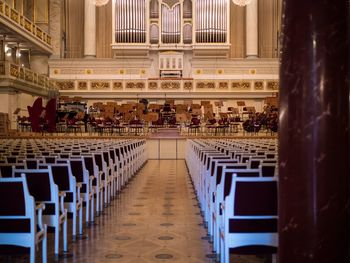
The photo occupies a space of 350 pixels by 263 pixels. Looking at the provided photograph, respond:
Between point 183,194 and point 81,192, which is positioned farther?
point 183,194

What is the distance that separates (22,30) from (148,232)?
18.1 metres

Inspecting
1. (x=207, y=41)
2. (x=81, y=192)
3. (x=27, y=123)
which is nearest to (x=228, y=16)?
(x=207, y=41)

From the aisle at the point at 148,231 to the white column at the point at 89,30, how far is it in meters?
18.4

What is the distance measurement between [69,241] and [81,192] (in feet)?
3.00

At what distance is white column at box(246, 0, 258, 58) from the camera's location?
26.6 meters

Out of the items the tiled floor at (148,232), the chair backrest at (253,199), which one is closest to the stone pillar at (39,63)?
the tiled floor at (148,232)

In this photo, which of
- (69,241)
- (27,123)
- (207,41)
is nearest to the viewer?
(69,241)

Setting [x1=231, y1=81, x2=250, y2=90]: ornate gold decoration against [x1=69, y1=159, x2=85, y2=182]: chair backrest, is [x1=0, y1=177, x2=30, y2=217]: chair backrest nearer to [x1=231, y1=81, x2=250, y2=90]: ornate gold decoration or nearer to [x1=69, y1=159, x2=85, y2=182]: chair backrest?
[x1=69, y1=159, x2=85, y2=182]: chair backrest

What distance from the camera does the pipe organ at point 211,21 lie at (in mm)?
26094

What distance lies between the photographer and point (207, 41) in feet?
85.5

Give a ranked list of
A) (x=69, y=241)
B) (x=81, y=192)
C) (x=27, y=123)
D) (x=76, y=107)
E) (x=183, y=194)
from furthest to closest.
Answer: (x=76, y=107), (x=27, y=123), (x=183, y=194), (x=81, y=192), (x=69, y=241)

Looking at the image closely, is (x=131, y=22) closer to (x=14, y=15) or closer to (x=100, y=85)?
(x=100, y=85)

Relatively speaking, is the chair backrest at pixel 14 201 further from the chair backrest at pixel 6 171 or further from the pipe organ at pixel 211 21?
the pipe organ at pixel 211 21

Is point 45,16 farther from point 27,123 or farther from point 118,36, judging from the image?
point 27,123
